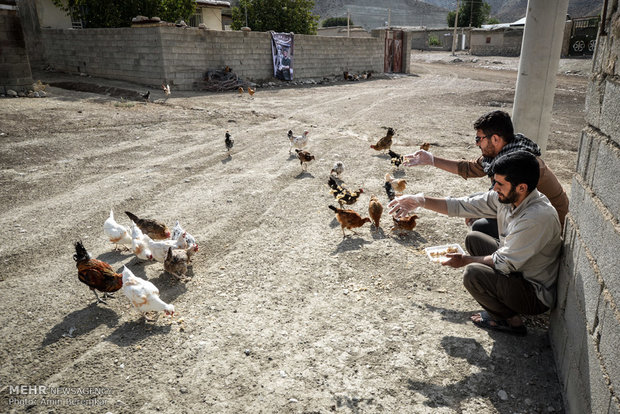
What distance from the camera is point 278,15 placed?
27078 mm

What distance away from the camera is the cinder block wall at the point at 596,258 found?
2100 millimetres

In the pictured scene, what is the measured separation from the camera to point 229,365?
3164 millimetres

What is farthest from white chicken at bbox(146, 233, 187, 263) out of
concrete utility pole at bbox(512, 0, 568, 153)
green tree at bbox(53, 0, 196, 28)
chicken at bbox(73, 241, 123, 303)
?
green tree at bbox(53, 0, 196, 28)

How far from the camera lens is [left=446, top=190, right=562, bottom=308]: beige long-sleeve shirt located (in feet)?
9.77

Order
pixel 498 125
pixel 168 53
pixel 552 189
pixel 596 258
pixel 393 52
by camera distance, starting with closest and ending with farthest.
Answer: pixel 596 258 < pixel 552 189 < pixel 498 125 < pixel 168 53 < pixel 393 52

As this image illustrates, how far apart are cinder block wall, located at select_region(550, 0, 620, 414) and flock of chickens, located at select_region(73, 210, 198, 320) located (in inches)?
121

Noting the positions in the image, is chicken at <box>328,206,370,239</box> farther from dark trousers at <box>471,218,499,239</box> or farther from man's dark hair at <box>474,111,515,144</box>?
man's dark hair at <box>474,111,515,144</box>

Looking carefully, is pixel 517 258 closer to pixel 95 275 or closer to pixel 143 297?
pixel 143 297

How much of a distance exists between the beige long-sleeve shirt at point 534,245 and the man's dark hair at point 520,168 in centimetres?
17

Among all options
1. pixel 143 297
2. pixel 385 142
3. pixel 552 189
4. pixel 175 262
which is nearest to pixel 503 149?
pixel 552 189

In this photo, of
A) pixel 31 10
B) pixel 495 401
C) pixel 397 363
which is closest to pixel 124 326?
pixel 397 363

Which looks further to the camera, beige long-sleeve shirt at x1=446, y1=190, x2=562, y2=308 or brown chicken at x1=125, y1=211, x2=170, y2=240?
brown chicken at x1=125, y1=211, x2=170, y2=240

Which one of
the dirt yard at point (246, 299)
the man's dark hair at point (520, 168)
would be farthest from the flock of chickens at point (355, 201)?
the man's dark hair at point (520, 168)

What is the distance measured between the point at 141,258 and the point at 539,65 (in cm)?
620
